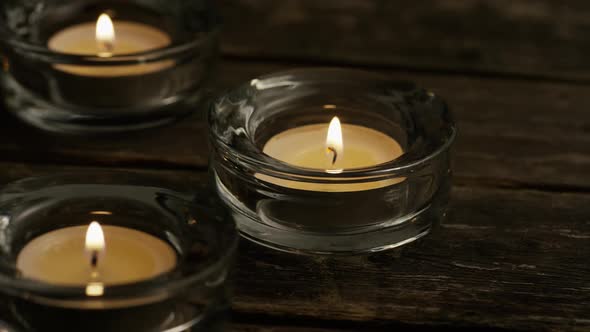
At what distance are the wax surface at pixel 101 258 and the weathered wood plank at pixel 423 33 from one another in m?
0.45

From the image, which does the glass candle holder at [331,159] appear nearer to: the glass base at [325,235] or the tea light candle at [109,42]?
the glass base at [325,235]

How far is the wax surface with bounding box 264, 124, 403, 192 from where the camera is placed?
0.77m

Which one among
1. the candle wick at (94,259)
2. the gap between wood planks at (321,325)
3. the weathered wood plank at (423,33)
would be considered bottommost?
the gap between wood planks at (321,325)

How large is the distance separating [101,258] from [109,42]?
35 cm

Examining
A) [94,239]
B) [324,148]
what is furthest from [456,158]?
[94,239]

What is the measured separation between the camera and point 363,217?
2.33 ft

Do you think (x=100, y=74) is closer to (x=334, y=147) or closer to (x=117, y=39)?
(x=117, y=39)

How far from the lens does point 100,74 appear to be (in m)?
0.86

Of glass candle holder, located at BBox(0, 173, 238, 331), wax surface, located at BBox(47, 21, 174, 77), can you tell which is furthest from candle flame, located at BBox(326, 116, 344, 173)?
wax surface, located at BBox(47, 21, 174, 77)

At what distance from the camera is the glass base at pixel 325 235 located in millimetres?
717

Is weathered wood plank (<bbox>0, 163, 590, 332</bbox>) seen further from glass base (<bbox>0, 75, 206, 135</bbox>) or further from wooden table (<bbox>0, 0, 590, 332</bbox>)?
glass base (<bbox>0, 75, 206, 135</bbox>)

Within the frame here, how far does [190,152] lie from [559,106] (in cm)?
40

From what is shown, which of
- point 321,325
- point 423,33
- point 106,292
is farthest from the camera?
point 423,33

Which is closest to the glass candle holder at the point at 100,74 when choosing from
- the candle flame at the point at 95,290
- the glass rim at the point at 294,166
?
the glass rim at the point at 294,166
